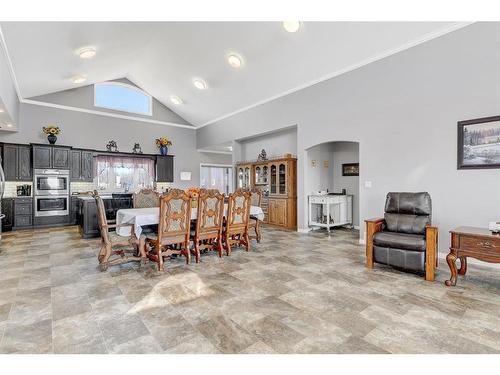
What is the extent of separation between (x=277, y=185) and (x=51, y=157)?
589 centimetres

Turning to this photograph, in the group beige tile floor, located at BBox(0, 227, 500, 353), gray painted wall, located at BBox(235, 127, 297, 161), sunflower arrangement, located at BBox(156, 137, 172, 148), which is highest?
sunflower arrangement, located at BBox(156, 137, 172, 148)

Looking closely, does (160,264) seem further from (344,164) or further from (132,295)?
(344,164)

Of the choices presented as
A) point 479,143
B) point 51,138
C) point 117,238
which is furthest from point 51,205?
point 479,143

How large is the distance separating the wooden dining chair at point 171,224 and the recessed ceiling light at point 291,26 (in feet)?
10.4

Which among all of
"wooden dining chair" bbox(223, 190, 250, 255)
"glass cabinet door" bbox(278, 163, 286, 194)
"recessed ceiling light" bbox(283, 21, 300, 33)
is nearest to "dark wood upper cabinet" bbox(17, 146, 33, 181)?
"wooden dining chair" bbox(223, 190, 250, 255)

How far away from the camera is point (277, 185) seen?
7.00 metres

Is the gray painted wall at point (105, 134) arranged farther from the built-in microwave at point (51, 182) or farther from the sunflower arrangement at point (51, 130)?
the built-in microwave at point (51, 182)

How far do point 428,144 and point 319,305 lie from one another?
10.5 ft

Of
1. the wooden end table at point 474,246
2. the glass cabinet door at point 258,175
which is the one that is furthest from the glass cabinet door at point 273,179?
the wooden end table at point 474,246

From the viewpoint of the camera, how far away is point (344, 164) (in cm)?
711

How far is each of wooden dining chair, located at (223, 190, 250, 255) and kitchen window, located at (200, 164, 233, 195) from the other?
242 inches

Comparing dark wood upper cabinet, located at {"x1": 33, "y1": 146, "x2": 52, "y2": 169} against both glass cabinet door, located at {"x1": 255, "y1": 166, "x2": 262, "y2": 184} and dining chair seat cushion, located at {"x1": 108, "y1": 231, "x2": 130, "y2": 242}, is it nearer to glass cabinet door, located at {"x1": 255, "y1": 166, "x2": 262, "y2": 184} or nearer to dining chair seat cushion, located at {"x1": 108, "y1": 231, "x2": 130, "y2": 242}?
dining chair seat cushion, located at {"x1": 108, "y1": 231, "x2": 130, "y2": 242}

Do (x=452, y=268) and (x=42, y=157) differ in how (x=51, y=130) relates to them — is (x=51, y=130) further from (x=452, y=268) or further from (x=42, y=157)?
(x=452, y=268)

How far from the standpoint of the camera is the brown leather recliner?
312 cm
